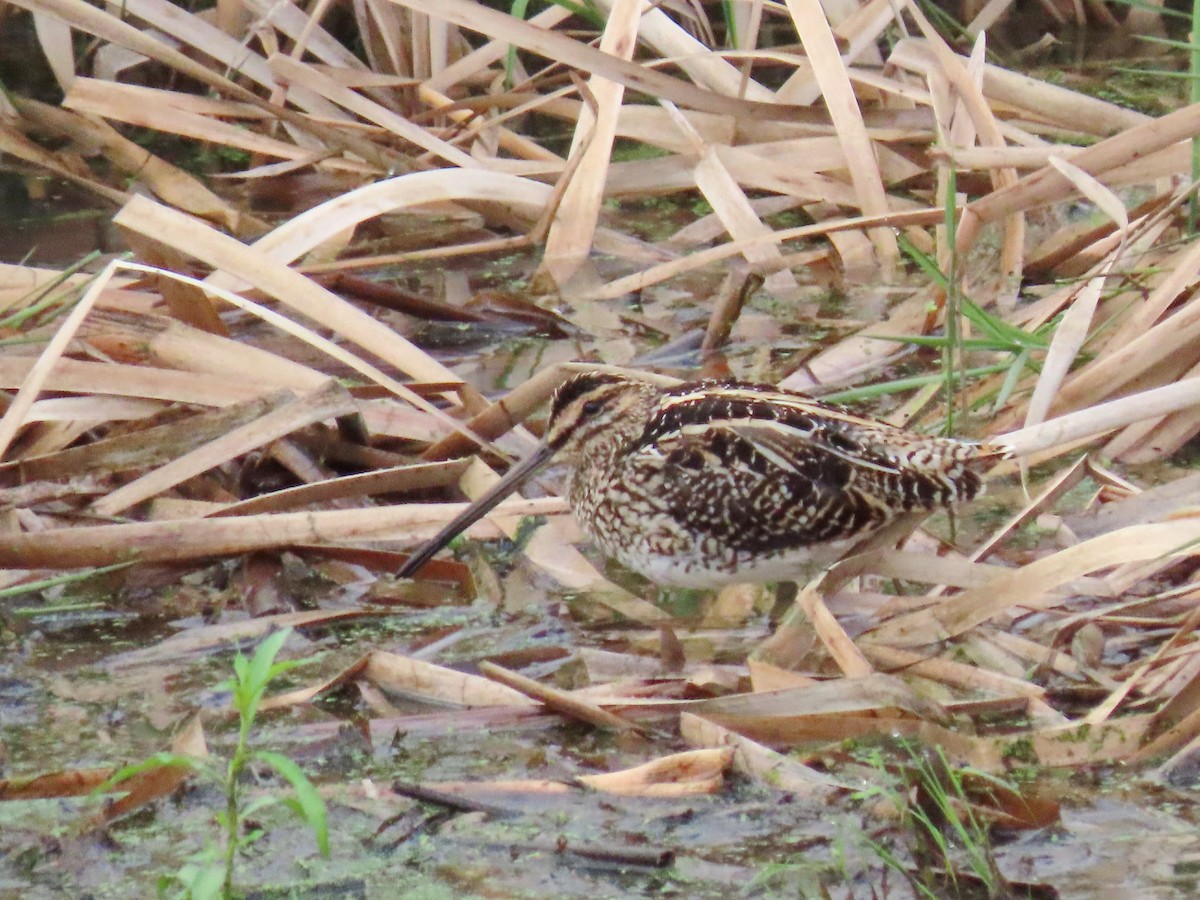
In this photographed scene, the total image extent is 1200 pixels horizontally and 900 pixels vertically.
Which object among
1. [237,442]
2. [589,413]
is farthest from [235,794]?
[589,413]

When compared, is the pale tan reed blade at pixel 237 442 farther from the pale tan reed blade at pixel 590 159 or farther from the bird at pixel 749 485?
the pale tan reed blade at pixel 590 159

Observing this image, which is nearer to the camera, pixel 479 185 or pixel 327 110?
pixel 479 185

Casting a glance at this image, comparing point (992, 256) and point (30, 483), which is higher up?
point (992, 256)

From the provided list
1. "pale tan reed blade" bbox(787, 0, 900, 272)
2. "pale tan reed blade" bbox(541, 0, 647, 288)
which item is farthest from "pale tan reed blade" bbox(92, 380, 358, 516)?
"pale tan reed blade" bbox(787, 0, 900, 272)

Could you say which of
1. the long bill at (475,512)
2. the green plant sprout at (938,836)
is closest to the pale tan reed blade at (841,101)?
the long bill at (475,512)

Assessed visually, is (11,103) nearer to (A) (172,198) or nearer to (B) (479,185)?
(A) (172,198)

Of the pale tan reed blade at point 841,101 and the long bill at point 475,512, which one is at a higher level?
the pale tan reed blade at point 841,101

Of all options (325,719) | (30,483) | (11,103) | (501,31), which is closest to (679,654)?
(325,719)
